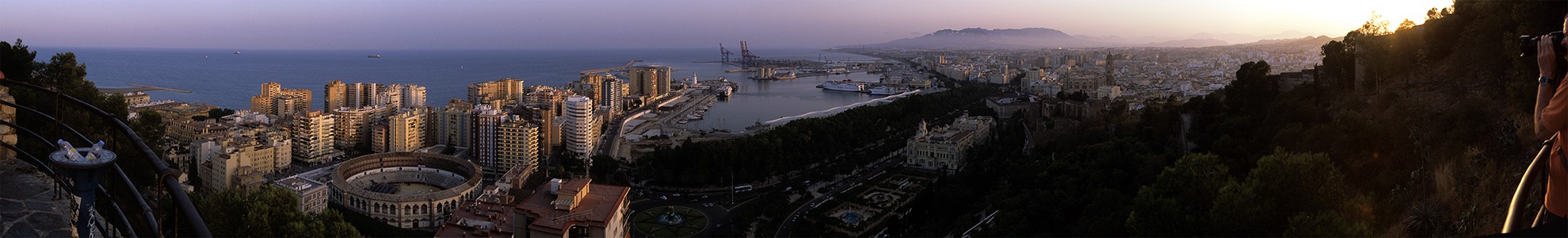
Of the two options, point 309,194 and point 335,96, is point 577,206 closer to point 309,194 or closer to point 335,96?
point 309,194

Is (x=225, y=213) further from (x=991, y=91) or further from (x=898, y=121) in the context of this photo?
(x=991, y=91)

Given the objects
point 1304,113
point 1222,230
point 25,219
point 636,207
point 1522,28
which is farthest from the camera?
point 636,207

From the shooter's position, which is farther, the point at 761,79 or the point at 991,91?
the point at 761,79

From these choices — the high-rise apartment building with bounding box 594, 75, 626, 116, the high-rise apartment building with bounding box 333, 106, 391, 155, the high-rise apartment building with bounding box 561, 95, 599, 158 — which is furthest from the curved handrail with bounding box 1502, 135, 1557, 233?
the high-rise apartment building with bounding box 594, 75, 626, 116

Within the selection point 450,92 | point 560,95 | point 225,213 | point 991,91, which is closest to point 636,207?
point 225,213

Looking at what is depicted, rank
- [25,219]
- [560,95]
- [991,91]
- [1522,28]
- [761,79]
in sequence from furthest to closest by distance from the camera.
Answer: [761,79]
[991,91]
[560,95]
[1522,28]
[25,219]

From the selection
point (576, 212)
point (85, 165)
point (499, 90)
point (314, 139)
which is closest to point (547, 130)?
point (314, 139)

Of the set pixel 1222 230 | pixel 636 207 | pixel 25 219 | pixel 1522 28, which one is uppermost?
pixel 1522 28
